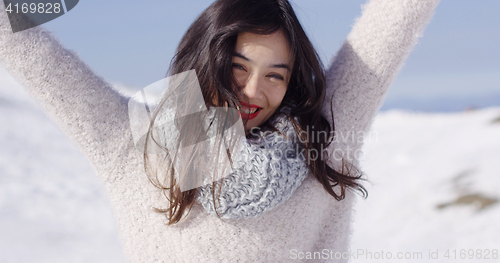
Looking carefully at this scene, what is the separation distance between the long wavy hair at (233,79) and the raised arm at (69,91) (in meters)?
0.10

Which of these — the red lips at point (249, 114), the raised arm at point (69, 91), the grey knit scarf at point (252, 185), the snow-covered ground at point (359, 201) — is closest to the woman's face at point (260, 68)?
the red lips at point (249, 114)

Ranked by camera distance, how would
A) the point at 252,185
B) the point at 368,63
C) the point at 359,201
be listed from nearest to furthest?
the point at 252,185
the point at 368,63
the point at 359,201

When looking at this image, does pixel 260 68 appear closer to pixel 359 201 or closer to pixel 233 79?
pixel 233 79

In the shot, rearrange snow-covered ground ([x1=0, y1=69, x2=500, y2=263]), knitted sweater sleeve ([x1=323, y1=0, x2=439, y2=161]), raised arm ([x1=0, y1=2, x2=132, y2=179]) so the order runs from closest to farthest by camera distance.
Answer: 1. raised arm ([x1=0, y1=2, x2=132, y2=179])
2. knitted sweater sleeve ([x1=323, y1=0, x2=439, y2=161])
3. snow-covered ground ([x1=0, y1=69, x2=500, y2=263])

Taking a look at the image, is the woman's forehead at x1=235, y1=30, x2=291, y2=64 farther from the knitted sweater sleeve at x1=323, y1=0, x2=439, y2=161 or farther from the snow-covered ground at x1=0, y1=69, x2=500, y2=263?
the snow-covered ground at x1=0, y1=69, x2=500, y2=263

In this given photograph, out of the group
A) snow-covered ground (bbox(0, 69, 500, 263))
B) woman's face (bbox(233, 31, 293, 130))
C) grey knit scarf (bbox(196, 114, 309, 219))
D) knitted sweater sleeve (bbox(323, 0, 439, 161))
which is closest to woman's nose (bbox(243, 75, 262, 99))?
woman's face (bbox(233, 31, 293, 130))

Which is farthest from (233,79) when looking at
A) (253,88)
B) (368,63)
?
(368,63)

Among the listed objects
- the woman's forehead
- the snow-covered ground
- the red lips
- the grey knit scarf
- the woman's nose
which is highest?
the woman's forehead

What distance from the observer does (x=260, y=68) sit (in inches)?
30.3

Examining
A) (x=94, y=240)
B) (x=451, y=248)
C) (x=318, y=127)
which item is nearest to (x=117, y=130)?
(x=318, y=127)

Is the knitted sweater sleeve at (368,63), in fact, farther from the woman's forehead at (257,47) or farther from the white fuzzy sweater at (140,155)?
the woman's forehead at (257,47)

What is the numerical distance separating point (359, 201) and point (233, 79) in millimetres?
781

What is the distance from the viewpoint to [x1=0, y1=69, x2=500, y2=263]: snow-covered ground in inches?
48.3

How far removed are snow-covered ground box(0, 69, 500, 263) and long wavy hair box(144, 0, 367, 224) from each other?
0.64ft
